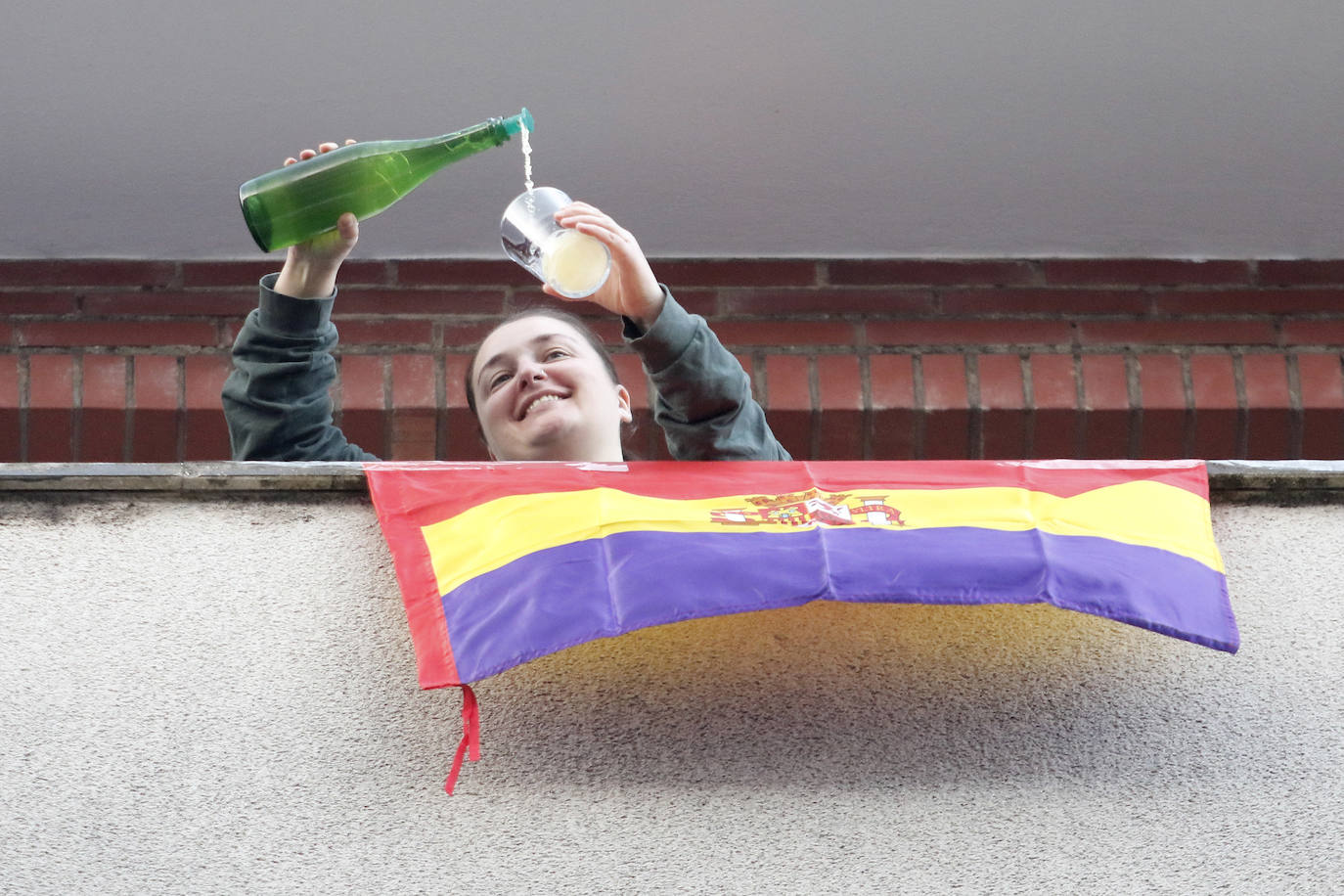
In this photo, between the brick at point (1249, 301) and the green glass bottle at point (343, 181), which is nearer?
the green glass bottle at point (343, 181)

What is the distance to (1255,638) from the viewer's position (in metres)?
2.08

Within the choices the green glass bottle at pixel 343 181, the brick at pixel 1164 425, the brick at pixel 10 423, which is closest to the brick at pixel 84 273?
the brick at pixel 10 423

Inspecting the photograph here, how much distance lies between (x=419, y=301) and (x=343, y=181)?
1141 millimetres

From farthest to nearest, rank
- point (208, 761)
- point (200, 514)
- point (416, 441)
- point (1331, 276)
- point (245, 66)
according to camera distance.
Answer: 1. point (1331, 276)
2. point (416, 441)
3. point (245, 66)
4. point (200, 514)
5. point (208, 761)

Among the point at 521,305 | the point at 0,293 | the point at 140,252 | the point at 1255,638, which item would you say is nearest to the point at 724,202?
the point at 521,305

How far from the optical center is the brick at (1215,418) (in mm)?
3627

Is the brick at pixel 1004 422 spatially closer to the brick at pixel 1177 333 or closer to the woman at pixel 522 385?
the brick at pixel 1177 333

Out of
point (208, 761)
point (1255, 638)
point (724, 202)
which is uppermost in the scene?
point (724, 202)

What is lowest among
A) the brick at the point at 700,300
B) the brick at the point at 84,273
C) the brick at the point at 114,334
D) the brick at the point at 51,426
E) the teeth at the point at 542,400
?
the brick at the point at 51,426

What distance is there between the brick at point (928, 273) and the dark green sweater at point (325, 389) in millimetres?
1168

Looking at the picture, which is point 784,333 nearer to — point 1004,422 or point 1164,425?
point 1004,422

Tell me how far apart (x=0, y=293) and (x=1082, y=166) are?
2.41m

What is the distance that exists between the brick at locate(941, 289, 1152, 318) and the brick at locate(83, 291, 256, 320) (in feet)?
5.22

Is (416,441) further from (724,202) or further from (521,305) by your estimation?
(724,202)
